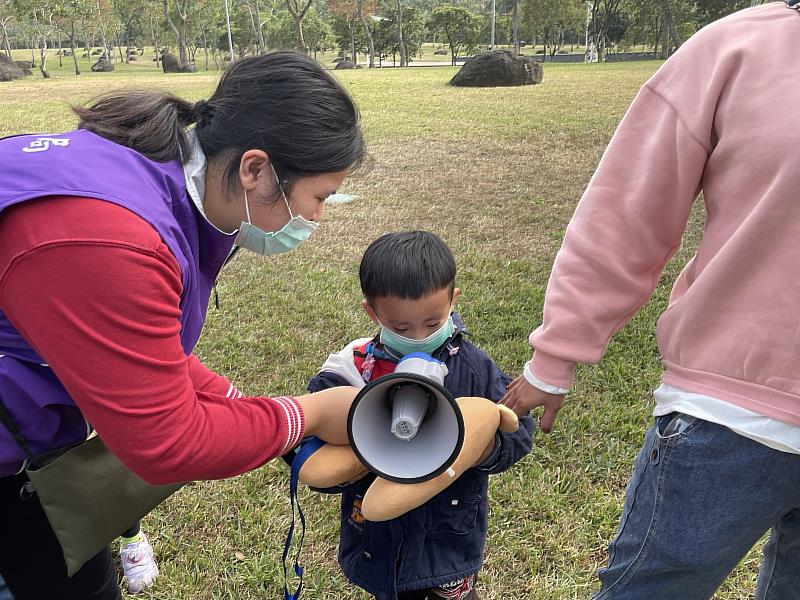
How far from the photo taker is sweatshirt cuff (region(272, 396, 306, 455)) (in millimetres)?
1417

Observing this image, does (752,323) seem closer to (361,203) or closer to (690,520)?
(690,520)

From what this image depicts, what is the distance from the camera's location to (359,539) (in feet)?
6.12

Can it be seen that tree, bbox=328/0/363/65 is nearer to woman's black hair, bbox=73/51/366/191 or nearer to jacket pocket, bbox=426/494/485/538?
woman's black hair, bbox=73/51/366/191

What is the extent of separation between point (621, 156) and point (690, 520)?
2.45 ft

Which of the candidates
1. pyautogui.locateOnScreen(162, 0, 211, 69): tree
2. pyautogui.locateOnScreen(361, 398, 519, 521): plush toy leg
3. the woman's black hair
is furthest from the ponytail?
pyautogui.locateOnScreen(162, 0, 211, 69): tree

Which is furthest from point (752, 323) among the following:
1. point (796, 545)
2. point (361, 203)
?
point (361, 203)

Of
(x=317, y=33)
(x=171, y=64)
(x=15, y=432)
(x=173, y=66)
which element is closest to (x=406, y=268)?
(x=15, y=432)

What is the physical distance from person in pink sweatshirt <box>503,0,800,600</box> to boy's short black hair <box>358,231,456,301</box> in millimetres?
355

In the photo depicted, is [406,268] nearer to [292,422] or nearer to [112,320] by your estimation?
[292,422]

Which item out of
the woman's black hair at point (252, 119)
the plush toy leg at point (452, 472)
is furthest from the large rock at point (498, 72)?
the plush toy leg at point (452, 472)

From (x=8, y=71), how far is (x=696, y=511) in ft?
106

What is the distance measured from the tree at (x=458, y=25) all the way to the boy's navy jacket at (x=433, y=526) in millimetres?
50394

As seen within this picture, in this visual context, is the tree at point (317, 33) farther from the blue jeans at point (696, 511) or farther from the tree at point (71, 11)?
the blue jeans at point (696, 511)

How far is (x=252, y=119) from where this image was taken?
1.47 metres
